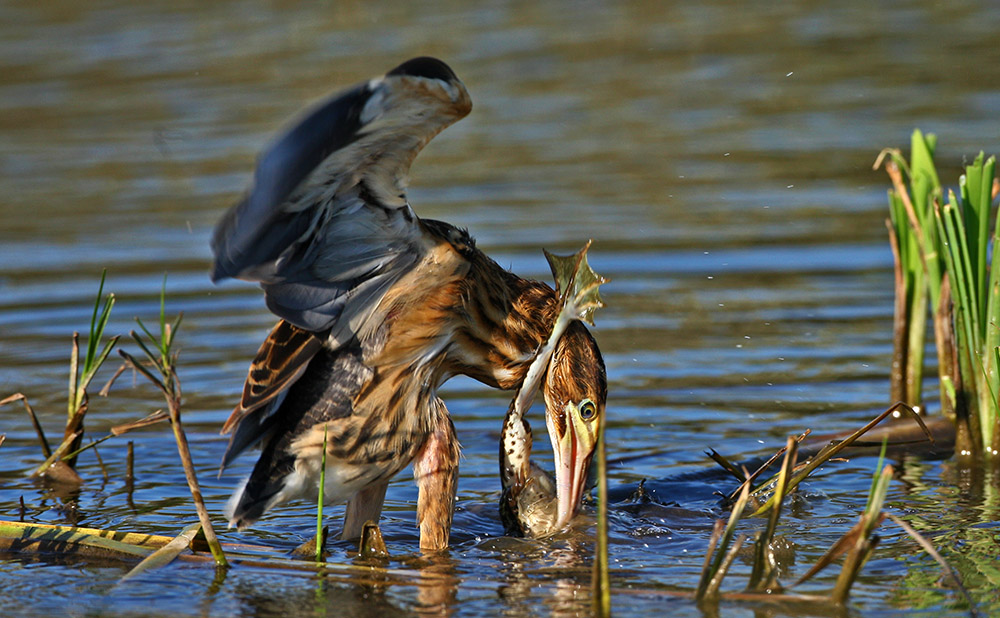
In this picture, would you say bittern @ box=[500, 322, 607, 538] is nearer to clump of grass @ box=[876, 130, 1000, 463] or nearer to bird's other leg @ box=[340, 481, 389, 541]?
bird's other leg @ box=[340, 481, 389, 541]

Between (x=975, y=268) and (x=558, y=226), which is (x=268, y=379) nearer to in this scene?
(x=975, y=268)

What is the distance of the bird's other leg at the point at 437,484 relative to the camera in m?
5.10

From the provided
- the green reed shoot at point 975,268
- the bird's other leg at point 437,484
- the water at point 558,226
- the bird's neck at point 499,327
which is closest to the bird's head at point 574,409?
the bird's neck at point 499,327

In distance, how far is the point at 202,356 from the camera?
7.72 m

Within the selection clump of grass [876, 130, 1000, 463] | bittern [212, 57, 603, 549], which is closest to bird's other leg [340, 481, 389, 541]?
bittern [212, 57, 603, 549]

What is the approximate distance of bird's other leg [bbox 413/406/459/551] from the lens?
16.7 feet

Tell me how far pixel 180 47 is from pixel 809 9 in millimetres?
7481

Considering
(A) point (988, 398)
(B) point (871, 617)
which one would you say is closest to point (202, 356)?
(A) point (988, 398)

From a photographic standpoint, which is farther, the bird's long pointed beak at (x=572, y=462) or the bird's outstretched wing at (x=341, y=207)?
the bird's long pointed beak at (x=572, y=462)

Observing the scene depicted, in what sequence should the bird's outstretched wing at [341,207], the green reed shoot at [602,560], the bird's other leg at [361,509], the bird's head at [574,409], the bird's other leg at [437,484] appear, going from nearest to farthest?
1. the green reed shoot at [602,560]
2. the bird's outstretched wing at [341,207]
3. the bird's other leg at [437,484]
4. the bird's head at [574,409]
5. the bird's other leg at [361,509]

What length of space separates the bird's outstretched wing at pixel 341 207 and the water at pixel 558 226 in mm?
974

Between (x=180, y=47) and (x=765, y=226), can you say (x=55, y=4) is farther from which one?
(x=765, y=226)

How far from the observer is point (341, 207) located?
4613 millimetres

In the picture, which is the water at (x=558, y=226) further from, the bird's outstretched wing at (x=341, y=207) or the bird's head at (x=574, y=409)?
the bird's outstretched wing at (x=341, y=207)
